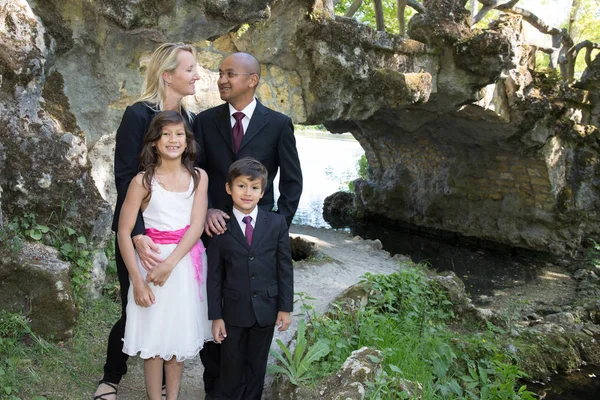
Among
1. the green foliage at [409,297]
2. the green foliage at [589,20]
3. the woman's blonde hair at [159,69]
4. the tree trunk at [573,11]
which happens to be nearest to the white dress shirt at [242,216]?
the woman's blonde hair at [159,69]

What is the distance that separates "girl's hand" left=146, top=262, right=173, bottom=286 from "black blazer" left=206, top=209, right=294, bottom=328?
8.9 inches


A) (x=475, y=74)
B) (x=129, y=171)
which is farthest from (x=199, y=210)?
(x=475, y=74)

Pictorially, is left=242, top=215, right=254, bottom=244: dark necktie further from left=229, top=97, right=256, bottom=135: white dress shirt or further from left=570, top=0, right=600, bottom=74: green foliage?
left=570, top=0, right=600, bottom=74: green foliage

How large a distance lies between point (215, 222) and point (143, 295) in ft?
1.61

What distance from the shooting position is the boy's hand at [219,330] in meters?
2.81

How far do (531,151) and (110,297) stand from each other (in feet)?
30.8

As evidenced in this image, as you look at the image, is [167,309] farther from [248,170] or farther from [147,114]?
[147,114]

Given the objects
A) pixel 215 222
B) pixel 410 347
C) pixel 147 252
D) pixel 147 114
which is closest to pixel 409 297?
pixel 410 347

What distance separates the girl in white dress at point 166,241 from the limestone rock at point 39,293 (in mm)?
1049

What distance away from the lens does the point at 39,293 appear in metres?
3.57

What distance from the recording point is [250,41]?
6.19 metres

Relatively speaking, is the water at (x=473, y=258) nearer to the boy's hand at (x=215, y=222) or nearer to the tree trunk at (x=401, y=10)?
the boy's hand at (x=215, y=222)

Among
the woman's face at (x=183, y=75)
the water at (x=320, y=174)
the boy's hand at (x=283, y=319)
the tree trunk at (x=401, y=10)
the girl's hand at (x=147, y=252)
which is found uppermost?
the tree trunk at (x=401, y=10)

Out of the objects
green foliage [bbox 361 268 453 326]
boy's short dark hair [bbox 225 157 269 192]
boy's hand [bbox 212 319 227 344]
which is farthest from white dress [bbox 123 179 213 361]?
green foliage [bbox 361 268 453 326]
